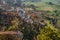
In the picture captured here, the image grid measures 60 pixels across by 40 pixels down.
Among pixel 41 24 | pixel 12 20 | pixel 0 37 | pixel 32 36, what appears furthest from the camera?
pixel 41 24

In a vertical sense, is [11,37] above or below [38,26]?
above

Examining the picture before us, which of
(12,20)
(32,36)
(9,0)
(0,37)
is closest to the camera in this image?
(0,37)

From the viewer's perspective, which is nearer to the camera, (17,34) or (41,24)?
(17,34)

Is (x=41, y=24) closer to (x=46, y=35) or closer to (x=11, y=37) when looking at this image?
(x=46, y=35)

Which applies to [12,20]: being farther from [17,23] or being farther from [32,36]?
[32,36]

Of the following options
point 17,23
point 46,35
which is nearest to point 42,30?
point 46,35

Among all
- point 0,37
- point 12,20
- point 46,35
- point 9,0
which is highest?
point 0,37

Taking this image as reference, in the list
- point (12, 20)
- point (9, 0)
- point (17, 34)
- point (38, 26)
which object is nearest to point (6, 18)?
point (12, 20)

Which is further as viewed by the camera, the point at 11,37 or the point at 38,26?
the point at 38,26

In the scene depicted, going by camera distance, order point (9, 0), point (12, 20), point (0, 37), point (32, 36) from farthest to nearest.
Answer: point (9, 0) → point (12, 20) → point (32, 36) → point (0, 37)
